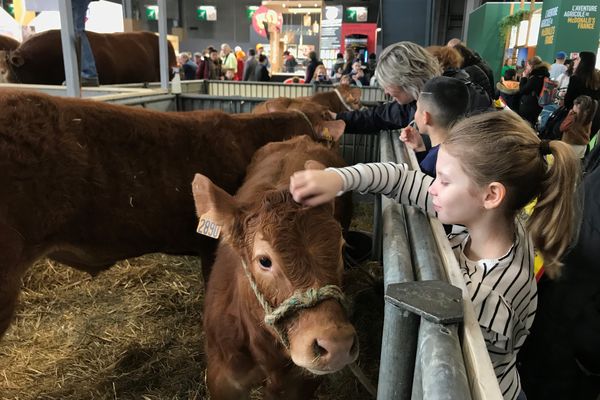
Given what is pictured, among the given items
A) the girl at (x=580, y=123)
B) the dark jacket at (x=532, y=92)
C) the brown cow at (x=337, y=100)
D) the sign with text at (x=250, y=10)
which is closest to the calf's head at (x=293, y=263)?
the brown cow at (x=337, y=100)

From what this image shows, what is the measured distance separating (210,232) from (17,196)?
0.96 metres

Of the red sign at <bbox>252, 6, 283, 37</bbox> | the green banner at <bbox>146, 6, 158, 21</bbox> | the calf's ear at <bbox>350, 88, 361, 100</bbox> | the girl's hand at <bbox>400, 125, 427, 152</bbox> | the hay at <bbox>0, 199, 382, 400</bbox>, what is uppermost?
the green banner at <bbox>146, 6, 158, 21</bbox>

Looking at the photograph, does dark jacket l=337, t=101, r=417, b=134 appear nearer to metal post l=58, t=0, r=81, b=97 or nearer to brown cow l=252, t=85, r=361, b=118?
brown cow l=252, t=85, r=361, b=118

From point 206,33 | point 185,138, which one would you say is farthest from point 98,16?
point 206,33

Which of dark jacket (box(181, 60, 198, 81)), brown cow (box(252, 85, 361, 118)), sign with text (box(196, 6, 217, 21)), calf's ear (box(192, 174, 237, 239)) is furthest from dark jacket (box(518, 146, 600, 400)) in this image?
sign with text (box(196, 6, 217, 21))

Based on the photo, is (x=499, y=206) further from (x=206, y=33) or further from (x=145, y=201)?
(x=206, y=33)

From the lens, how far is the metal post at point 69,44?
12.0ft

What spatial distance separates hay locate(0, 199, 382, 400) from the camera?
2666 millimetres

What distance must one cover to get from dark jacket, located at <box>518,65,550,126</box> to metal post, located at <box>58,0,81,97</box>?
7093 millimetres

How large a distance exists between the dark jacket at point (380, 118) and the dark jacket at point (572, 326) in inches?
74.8

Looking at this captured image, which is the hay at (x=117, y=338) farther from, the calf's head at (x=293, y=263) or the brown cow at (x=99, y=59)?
the brown cow at (x=99, y=59)

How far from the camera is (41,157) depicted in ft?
6.97

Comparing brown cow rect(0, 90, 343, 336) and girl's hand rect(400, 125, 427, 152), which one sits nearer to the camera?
brown cow rect(0, 90, 343, 336)

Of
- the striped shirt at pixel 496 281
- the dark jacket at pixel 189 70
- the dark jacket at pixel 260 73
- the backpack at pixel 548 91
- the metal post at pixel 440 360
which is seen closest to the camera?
the metal post at pixel 440 360
